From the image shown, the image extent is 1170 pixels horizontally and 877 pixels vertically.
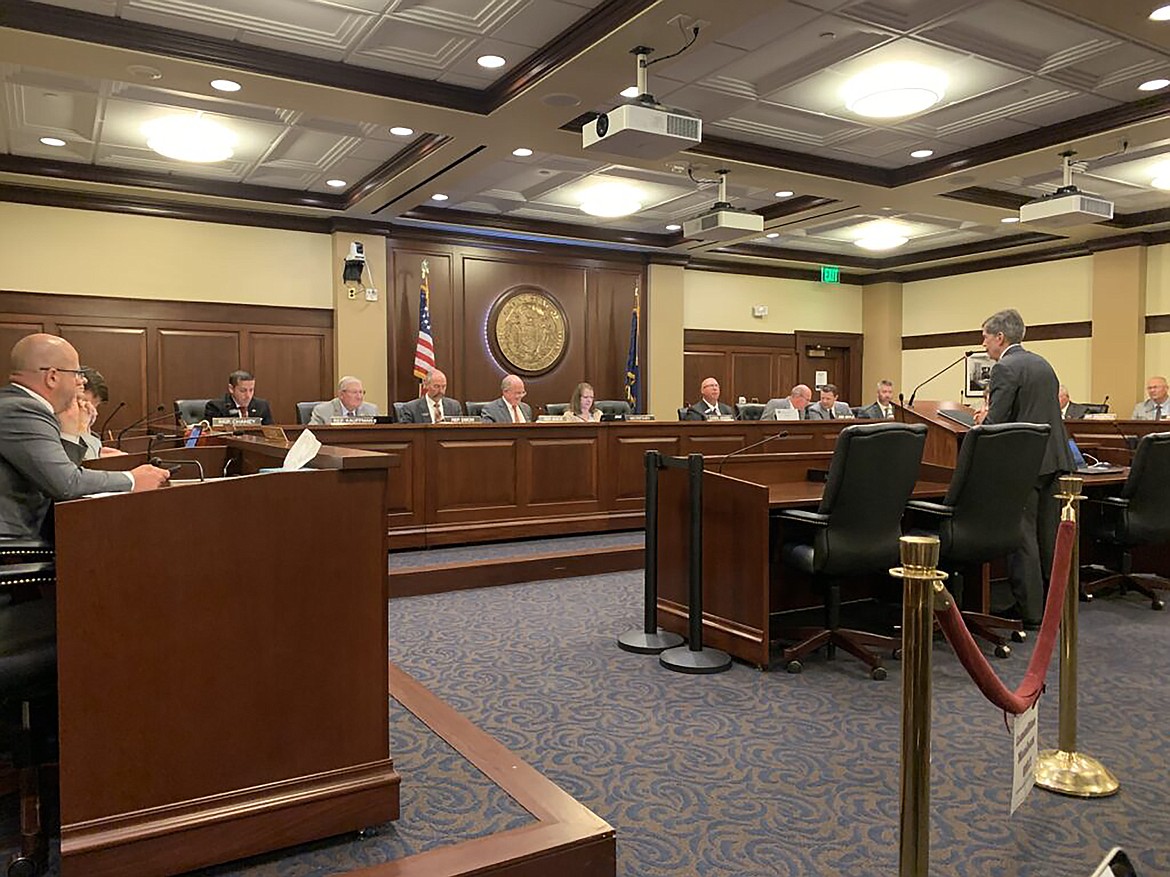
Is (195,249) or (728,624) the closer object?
(728,624)

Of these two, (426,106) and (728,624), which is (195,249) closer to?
(426,106)

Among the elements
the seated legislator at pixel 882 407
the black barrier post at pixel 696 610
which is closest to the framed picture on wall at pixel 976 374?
the seated legislator at pixel 882 407

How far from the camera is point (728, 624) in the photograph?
3.83m

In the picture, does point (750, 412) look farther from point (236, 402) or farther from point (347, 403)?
point (236, 402)

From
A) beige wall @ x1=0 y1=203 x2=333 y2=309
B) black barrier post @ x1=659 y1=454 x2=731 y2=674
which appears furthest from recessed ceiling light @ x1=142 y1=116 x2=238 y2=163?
black barrier post @ x1=659 y1=454 x2=731 y2=674

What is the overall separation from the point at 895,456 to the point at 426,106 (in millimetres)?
4027

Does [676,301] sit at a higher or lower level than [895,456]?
higher

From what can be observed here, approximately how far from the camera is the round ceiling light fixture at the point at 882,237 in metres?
10.3

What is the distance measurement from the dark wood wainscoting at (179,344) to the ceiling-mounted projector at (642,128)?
512 cm

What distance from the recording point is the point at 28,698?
199 cm

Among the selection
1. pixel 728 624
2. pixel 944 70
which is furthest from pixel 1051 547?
pixel 944 70

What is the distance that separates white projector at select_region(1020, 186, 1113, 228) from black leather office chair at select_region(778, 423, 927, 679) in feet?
14.7

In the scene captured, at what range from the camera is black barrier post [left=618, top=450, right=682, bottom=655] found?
3949mm

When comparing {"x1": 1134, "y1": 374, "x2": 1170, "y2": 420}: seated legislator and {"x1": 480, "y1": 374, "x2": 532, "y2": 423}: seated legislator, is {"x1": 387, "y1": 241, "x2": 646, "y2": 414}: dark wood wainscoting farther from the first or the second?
{"x1": 1134, "y1": 374, "x2": 1170, "y2": 420}: seated legislator
